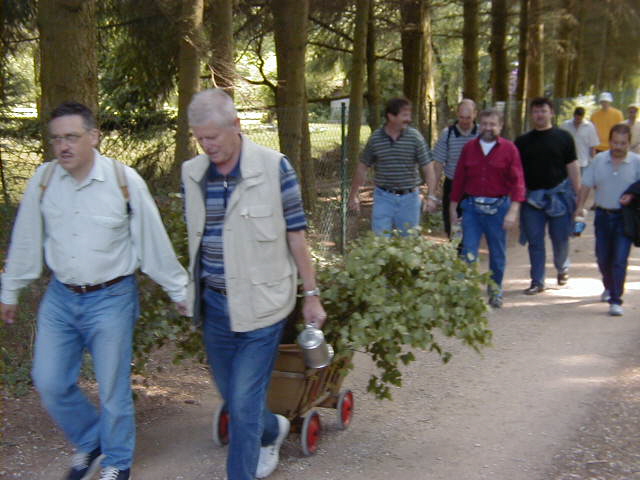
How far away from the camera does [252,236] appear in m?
3.80

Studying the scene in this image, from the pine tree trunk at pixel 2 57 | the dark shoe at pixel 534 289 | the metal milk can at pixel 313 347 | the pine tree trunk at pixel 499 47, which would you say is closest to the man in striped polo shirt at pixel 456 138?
the dark shoe at pixel 534 289

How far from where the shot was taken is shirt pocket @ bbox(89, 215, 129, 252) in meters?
3.94

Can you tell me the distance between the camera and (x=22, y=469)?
4.55m

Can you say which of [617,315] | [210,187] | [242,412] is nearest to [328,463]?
[242,412]

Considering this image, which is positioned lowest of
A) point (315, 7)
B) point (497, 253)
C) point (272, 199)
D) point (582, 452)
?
point (582, 452)

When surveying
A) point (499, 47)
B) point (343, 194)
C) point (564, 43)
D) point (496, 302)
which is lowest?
point (496, 302)

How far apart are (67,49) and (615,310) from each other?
5.44 meters

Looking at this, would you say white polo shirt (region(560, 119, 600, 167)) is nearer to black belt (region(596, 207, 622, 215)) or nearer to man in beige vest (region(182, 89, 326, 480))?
black belt (region(596, 207, 622, 215))

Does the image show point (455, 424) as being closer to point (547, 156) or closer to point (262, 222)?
point (262, 222)

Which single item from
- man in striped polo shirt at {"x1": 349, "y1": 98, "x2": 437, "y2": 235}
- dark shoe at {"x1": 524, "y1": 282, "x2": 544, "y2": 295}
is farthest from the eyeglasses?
dark shoe at {"x1": 524, "y1": 282, "x2": 544, "y2": 295}

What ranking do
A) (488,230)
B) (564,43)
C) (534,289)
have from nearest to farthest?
(488,230)
(534,289)
(564,43)

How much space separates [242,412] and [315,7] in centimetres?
1130

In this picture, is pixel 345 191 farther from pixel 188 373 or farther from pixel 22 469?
pixel 22 469

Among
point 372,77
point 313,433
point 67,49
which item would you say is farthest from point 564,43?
point 313,433
